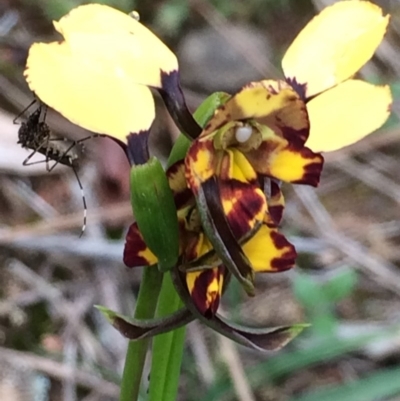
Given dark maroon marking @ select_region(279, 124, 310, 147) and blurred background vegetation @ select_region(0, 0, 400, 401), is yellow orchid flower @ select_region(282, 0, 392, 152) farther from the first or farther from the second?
blurred background vegetation @ select_region(0, 0, 400, 401)

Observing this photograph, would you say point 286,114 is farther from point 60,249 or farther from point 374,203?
point 374,203

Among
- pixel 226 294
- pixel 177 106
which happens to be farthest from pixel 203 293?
pixel 226 294

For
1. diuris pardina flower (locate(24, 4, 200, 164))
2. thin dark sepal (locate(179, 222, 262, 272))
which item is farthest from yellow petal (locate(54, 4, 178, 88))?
thin dark sepal (locate(179, 222, 262, 272))

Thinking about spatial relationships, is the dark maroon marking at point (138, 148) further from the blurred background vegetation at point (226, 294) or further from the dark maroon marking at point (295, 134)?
the blurred background vegetation at point (226, 294)

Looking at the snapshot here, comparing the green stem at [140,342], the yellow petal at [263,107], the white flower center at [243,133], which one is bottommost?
the green stem at [140,342]

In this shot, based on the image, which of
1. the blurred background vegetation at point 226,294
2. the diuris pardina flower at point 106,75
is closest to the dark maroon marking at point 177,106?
the diuris pardina flower at point 106,75

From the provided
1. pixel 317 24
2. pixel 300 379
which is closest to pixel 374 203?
pixel 300 379
